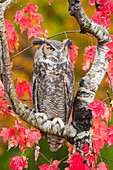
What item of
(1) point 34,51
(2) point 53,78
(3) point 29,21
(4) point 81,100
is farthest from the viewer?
(1) point 34,51

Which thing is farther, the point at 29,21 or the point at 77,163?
the point at 29,21

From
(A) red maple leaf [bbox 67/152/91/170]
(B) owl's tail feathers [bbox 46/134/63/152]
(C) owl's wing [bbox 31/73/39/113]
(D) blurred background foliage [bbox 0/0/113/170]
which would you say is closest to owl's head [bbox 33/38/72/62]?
(C) owl's wing [bbox 31/73/39/113]

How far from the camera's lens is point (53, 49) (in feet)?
6.15

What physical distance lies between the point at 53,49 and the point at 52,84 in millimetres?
248

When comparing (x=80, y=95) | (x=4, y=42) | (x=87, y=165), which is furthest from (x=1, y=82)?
(x=87, y=165)

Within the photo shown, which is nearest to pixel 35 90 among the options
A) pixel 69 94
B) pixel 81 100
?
pixel 69 94

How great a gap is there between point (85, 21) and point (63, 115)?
733mm

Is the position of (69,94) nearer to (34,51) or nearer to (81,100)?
(81,100)

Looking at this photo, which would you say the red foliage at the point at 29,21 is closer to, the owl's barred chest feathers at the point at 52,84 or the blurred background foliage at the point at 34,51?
the owl's barred chest feathers at the point at 52,84

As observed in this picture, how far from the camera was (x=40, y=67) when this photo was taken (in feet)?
6.23

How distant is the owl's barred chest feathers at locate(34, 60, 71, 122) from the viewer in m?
1.90

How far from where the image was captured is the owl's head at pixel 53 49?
Result: 185 cm

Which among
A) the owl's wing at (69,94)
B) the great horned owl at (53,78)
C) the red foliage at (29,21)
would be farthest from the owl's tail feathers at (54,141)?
the red foliage at (29,21)

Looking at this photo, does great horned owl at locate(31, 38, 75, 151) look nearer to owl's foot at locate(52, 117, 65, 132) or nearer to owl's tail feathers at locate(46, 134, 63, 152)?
owl's tail feathers at locate(46, 134, 63, 152)
